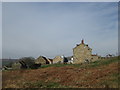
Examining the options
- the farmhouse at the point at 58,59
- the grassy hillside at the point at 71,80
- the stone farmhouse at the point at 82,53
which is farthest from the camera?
the farmhouse at the point at 58,59

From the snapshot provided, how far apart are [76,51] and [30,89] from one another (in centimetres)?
3299

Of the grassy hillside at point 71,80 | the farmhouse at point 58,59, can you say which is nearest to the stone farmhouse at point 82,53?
the farmhouse at point 58,59

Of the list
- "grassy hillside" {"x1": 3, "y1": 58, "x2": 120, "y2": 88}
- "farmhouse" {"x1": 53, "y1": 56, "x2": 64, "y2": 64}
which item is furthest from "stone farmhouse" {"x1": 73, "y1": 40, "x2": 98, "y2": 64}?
"grassy hillside" {"x1": 3, "y1": 58, "x2": 120, "y2": 88}

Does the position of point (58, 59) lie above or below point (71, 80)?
below

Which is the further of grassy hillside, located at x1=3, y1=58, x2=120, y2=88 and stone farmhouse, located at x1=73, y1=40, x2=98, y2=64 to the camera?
stone farmhouse, located at x1=73, y1=40, x2=98, y2=64

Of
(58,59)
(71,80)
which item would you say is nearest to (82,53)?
(58,59)

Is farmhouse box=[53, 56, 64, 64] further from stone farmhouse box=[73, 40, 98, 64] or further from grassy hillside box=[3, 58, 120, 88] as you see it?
grassy hillside box=[3, 58, 120, 88]

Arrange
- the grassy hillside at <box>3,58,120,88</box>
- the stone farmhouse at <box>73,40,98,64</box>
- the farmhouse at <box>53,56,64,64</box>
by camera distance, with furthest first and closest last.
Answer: the farmhouse at <box>53,56,64,64</box>, the stone farmhouse at <box>73,40,98,64</box>, the grassy hillside at <box>3,58,120,88</box>

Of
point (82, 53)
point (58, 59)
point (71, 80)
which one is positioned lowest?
point (58, 59)

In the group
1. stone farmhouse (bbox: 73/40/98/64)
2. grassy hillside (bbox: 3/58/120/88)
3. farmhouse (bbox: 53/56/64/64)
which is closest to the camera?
grassy hillside (bbox: 3/58/120/88)

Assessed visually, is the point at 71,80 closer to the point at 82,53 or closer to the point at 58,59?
the point at 82,53

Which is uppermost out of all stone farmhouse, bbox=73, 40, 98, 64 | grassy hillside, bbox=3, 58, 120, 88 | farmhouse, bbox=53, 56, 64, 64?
stone farmhouse, bbox=73, 40, 98, 64

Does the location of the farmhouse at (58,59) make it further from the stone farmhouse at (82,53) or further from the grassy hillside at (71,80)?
the grassy hillside at (71,80)

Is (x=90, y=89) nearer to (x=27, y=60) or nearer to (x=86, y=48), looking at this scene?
(x=27, y=60)
